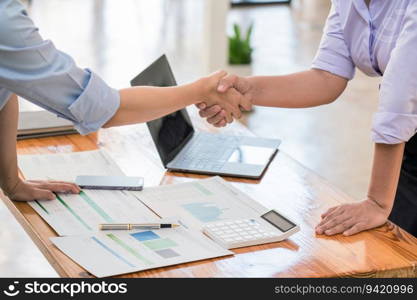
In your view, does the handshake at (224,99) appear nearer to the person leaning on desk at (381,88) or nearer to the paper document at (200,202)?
the person leaning on desk at (381,88)

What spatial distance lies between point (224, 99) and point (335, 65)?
1.03 ft

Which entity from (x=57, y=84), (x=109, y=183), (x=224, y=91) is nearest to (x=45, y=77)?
(x=57, y=84)

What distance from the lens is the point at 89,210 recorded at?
6.00 feet

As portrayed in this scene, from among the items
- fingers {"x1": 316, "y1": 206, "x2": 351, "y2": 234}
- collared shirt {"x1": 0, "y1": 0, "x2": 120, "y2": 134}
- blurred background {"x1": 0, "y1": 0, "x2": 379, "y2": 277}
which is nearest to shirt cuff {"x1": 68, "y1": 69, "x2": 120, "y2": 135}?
collared shirt {"x1": 0, "y1": 0, "x2": 120, "y2": 134}

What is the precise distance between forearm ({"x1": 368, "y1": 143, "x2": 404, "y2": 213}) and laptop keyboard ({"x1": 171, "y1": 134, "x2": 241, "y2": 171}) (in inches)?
17.1

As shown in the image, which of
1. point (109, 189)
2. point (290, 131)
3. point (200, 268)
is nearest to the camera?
point (200, 268)

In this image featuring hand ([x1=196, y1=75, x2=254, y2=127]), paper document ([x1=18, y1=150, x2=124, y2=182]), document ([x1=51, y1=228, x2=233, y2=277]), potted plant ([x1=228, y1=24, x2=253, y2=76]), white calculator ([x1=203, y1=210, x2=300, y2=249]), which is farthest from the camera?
potted plant ([x1=228, y1=24, x2=253, y2=76])

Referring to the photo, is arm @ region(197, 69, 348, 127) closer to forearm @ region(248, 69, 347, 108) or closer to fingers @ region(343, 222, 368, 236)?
forearm @ region(248, 69, 347, 108)

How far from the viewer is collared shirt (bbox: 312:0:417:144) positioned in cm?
180

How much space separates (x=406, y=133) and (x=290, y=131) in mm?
3007

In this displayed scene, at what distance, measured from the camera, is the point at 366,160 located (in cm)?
445

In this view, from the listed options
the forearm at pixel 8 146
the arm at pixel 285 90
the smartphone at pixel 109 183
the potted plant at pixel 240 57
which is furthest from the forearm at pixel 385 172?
the potted plant at pixel 240 57

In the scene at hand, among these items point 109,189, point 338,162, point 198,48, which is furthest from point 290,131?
point 109,189

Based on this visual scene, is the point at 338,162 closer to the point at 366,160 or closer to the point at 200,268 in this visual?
the point at 366,160
